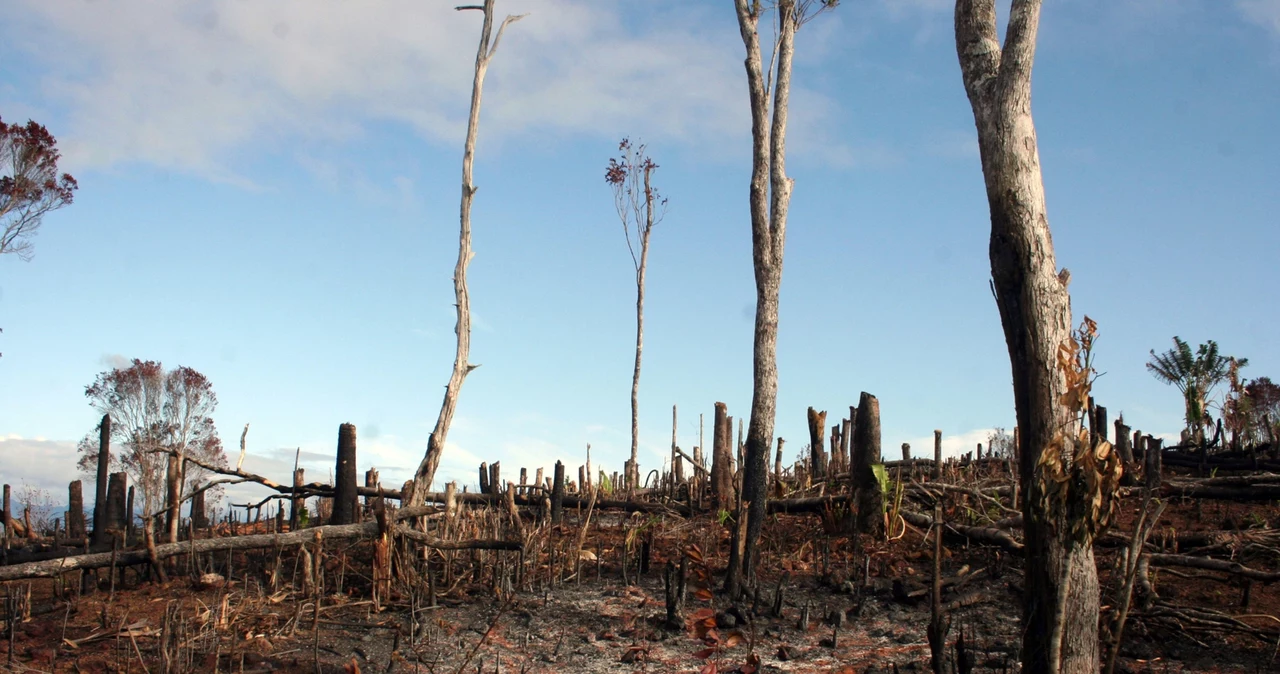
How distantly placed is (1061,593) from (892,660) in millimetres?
1870

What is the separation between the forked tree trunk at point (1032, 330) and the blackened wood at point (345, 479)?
→ 8.04 m

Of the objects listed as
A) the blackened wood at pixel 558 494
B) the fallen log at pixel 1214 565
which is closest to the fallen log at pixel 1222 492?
the fallen log at pixel 1214 565

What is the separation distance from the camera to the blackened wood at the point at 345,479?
37.9ft

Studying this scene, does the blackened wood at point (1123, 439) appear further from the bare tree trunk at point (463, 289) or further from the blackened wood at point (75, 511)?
the blackened wood at point (75, 511)

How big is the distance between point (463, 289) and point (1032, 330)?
355 inches

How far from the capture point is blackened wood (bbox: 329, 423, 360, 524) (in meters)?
11.6

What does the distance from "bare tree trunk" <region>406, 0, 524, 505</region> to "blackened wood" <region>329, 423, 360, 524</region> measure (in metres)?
0.75

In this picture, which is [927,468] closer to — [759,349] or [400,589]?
[759,349]

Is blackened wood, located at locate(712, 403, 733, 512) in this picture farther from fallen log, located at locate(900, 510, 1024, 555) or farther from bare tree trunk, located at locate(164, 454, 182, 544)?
bare tree trunk, located at locate(164, 454, 182, 544)

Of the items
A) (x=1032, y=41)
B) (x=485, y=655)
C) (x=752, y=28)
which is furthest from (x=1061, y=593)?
(x=752, y=28)

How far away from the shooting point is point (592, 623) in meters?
8.31

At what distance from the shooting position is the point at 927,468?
1457cm

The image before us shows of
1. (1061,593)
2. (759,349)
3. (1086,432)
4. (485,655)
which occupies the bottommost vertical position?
(485,655)

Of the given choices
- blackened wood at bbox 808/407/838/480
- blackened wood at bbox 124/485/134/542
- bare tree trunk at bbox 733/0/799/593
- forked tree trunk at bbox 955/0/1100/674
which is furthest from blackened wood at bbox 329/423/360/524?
forked tree trunk at bbox 955/0/1100/674
